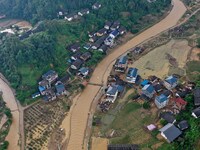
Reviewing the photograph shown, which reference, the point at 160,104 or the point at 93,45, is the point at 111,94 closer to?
the point at 160,104

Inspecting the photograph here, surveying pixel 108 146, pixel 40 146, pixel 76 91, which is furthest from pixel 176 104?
pixel 40 146

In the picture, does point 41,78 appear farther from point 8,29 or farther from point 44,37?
point 8,29

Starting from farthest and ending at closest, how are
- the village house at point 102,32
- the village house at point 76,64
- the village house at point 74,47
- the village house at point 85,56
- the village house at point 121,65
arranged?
the village house at point 102,32, the village house at point 74,47, the village house at point 85,56, the village house at point 76,64, the village house at point 121,65

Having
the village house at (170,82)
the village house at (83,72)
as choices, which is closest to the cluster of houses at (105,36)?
the village house at (83,72)

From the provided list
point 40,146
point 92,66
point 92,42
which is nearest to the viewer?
point 40,146

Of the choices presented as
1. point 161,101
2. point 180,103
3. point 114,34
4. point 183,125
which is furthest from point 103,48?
point 183,125

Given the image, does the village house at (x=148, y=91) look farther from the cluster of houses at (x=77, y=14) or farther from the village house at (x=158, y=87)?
the cluster of houses at (x=77, y=14)
